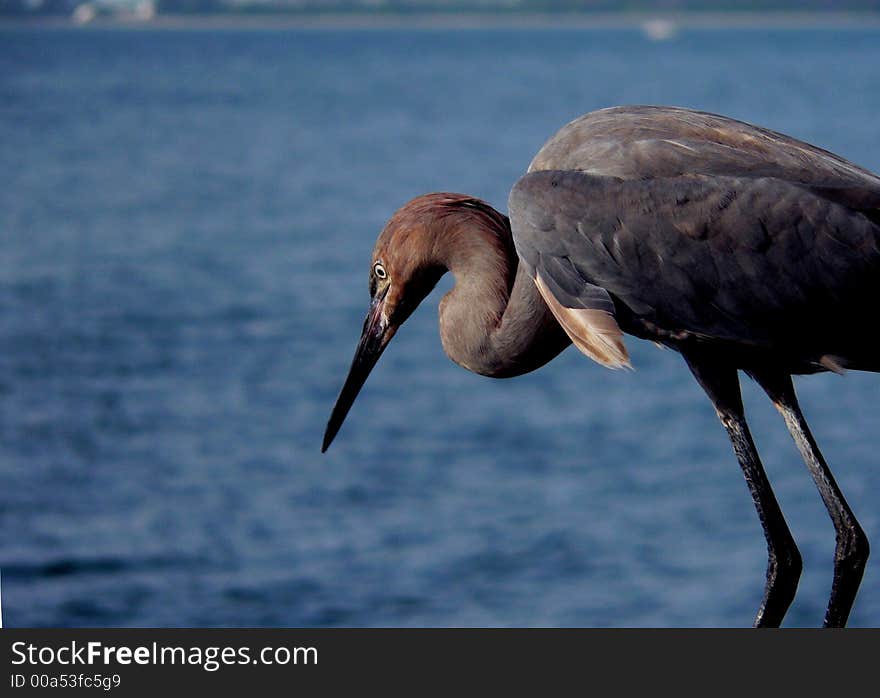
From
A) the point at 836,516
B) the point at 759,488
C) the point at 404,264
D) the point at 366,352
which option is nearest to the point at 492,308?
the point at 404,264

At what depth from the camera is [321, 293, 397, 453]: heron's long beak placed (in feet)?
18.6

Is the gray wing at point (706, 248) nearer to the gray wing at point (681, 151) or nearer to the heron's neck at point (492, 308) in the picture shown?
the gray wing at point (681, 151)

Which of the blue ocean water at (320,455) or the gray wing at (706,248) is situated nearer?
the gray wing at (706,248)

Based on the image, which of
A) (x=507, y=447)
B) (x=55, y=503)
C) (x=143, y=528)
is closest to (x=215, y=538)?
(x=143, y=528)

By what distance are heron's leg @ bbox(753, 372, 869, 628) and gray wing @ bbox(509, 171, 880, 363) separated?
284 mm

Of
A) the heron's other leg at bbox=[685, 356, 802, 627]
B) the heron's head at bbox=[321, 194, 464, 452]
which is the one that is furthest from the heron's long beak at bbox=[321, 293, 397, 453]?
the heron's other leg at bbox=[685, 356, 802, 627]

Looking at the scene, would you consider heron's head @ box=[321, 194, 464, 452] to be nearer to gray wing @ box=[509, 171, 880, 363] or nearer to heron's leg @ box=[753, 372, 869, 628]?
gray wing @ box=[509, 171, 880, 363]

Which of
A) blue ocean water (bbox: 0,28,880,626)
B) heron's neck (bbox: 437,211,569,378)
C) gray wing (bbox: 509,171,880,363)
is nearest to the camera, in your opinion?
gray wing (bbox: 509,171,880,363)

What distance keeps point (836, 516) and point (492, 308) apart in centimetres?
140

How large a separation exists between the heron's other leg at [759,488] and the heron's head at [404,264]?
0.98 meters

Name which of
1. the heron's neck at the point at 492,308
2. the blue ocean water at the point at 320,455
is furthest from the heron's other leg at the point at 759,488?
the blue ocean water at the point at 320,455

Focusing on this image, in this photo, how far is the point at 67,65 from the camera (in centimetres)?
14975

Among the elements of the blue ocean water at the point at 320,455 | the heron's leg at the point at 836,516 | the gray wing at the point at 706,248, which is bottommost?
the heron's leg at the point at 836,516

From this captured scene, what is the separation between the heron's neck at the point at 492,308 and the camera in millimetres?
5309
